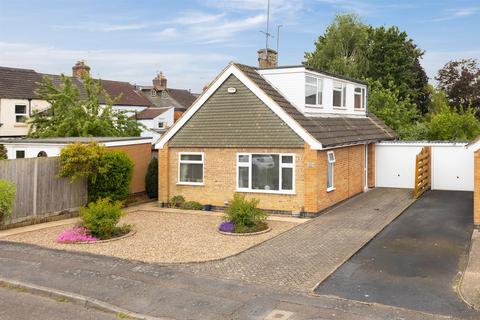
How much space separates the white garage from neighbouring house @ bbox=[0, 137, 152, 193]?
11.4 m

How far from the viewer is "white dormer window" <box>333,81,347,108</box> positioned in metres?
21.5

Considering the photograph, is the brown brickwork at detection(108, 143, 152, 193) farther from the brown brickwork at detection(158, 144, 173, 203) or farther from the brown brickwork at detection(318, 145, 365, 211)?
the brown brickwork at detection(318, 145, 365, 211)

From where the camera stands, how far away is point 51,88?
25.6 meters

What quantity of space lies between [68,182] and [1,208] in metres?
3.21

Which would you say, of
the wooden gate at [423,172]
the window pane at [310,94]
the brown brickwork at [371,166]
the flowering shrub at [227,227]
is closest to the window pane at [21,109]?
the window pane at [310,94]

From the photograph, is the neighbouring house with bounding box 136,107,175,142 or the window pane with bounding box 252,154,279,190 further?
the neighbouring house with bounding box 136,107,175,142

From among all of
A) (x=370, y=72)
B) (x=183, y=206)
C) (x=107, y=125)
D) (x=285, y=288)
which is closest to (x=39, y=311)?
(x=285, y=288)

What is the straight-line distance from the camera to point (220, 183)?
61.5ft

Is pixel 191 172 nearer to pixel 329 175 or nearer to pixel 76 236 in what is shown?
pixel 329 175

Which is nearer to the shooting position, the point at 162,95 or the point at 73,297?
the point at 73,297

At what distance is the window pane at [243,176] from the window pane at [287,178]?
141 cm

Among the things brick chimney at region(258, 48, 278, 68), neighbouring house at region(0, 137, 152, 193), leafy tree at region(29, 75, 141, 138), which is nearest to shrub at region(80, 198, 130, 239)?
neighbouring house at region(0, 137, 152, 193)

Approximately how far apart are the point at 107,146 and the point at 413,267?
12.3 meters

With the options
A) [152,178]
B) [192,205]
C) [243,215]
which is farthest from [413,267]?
[152,178]
